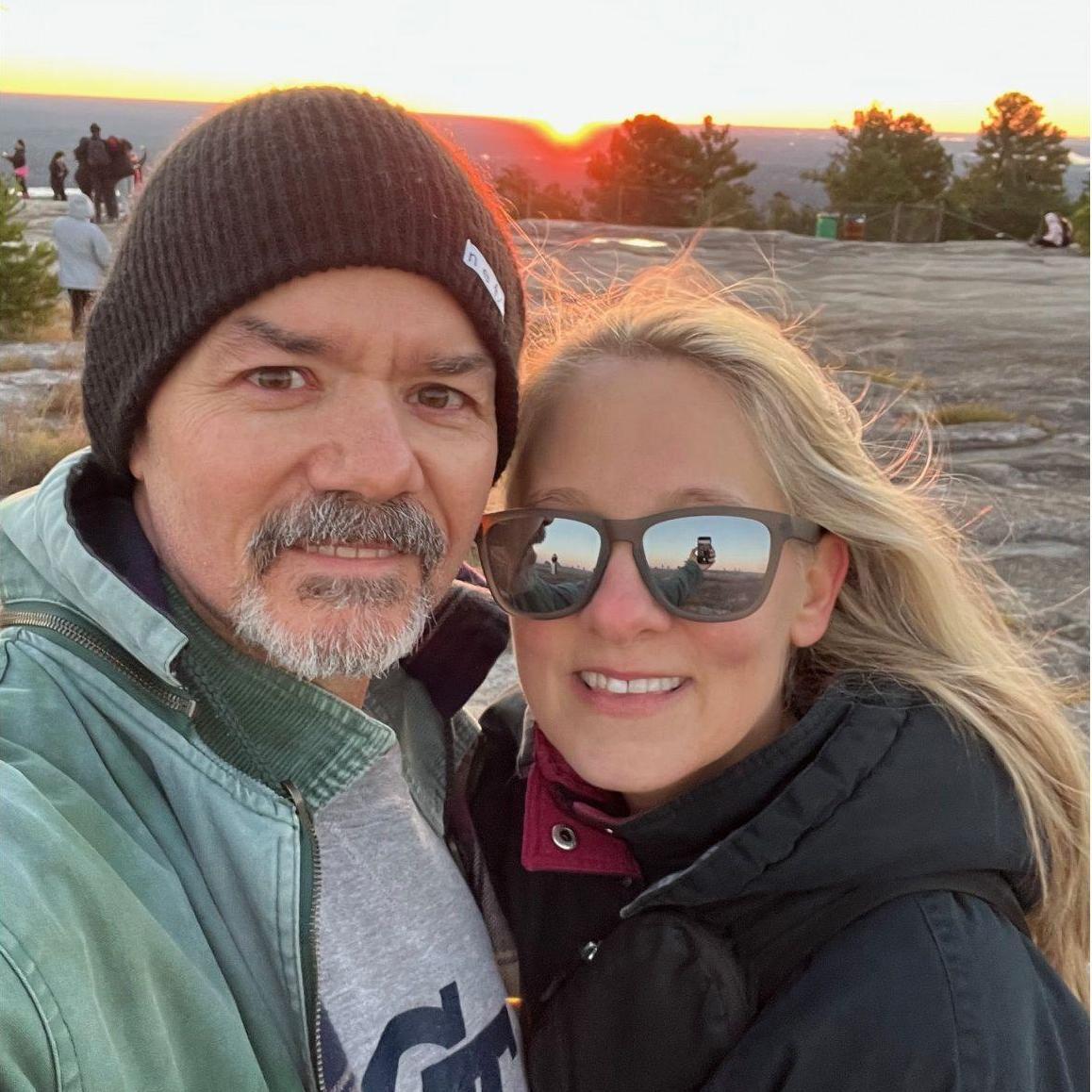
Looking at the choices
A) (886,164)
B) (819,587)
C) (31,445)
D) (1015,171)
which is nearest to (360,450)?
(819,587)

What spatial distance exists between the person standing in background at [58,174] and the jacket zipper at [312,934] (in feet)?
95.6

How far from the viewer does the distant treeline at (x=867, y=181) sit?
30188 millimetres

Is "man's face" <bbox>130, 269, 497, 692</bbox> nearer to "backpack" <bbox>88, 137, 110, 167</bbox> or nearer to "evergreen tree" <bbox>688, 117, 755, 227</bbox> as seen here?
"backpack" <bbox>88, 137, 110, 167</bbox>

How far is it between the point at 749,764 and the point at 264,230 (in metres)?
1.19

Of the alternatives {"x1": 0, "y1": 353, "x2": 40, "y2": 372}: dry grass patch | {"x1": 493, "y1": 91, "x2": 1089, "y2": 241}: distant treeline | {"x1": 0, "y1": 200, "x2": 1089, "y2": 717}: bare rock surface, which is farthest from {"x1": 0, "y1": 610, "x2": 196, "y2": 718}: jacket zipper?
{"x1": 493, "y1": 91, "x2": 1089, "y2": 241}: distant treeline

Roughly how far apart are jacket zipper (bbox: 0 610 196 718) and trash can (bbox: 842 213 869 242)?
3006cm

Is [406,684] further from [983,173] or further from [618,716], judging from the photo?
[983,173]

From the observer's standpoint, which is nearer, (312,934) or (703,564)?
(312,934)

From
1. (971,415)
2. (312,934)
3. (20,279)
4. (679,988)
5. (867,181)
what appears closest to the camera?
(312,934)

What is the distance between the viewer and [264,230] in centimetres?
164

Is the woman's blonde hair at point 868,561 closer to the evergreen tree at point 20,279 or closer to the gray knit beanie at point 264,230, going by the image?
the gray knit beanie at point 264,230

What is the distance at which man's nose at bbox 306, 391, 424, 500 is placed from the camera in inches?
63.8

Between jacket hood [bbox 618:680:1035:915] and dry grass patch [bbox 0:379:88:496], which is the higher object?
jacket hood [bbox 618:680:1035:915]

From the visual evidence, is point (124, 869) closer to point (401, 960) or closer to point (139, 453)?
point (401, 960)
